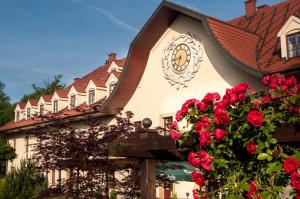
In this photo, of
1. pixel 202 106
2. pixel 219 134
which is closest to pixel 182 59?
pixel 202 106

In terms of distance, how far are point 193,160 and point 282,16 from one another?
15400mm

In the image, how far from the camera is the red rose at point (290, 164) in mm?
3545

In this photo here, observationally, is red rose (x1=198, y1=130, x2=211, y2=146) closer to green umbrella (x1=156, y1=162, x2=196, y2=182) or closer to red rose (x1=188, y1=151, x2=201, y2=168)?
red rose (x1=188, y1=151, x2=201, y2=168)

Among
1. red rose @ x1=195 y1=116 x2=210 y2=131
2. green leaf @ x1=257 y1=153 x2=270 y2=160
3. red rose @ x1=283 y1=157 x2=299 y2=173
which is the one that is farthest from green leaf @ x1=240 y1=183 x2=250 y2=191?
red rose @ x1=195 y1=116 x2=210 y2=131

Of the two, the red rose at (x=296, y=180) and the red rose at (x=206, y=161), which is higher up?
the red rose at (x=206, y=161)

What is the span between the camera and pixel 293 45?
14.8m

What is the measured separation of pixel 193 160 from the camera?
4.29 metres

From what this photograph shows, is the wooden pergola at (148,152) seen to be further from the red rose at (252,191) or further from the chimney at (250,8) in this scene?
the chimney at (250,8)

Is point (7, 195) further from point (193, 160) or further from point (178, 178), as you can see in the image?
point (193, 160)

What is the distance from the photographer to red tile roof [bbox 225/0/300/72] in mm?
14801

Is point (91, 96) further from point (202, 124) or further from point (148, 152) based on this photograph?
point (202, 124)

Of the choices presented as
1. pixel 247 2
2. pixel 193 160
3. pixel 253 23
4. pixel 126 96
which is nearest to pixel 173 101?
pixel 126 96

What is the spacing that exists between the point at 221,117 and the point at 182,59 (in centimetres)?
1354

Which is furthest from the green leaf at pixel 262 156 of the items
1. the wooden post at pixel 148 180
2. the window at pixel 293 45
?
the window at pixel 293 45
